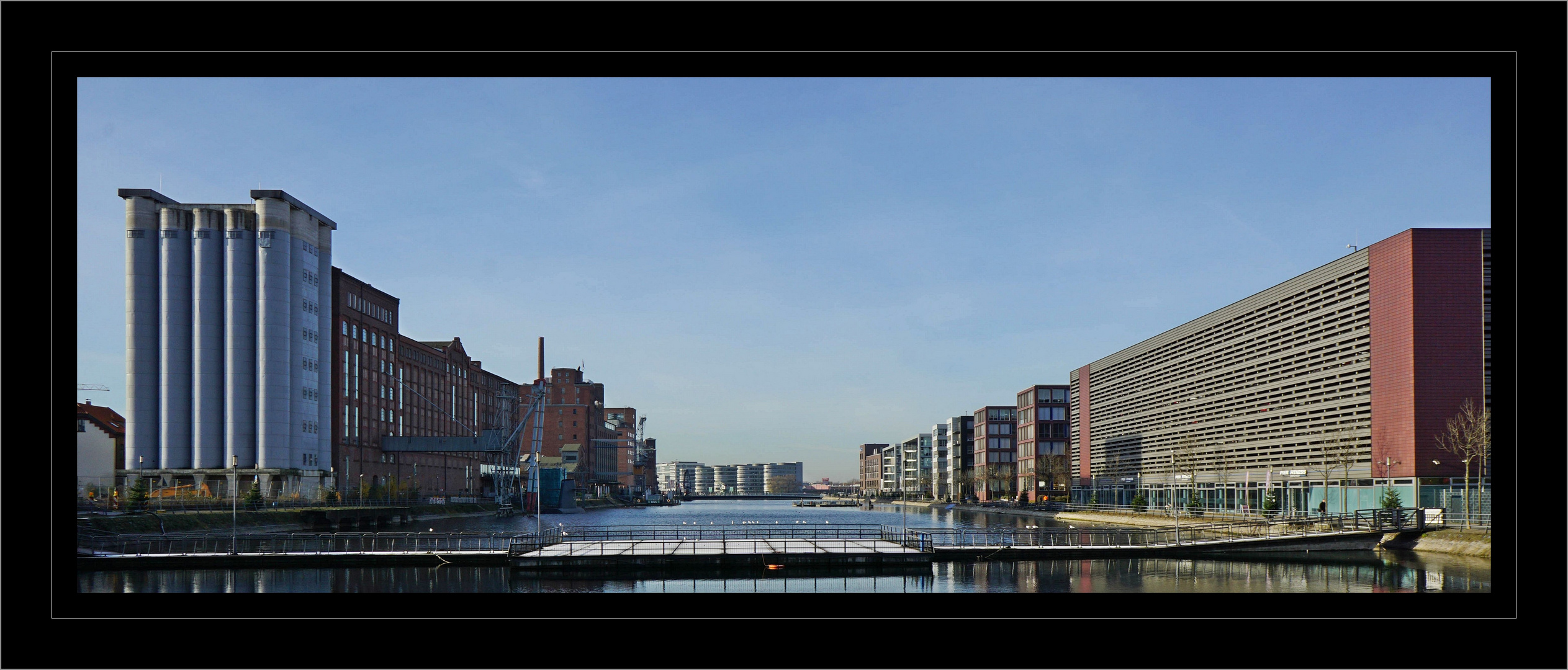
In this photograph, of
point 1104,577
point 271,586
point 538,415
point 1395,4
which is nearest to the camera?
point 1395,4

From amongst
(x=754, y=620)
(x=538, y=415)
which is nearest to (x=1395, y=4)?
(x=754, y=620)

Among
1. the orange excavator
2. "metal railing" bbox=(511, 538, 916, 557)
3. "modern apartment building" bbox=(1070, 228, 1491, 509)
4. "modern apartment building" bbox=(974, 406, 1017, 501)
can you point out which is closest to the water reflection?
"metal railing" bbox=(511, 538, 916, 557)

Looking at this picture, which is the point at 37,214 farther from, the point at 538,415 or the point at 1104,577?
the point at 538,415

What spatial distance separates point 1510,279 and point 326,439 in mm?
99468

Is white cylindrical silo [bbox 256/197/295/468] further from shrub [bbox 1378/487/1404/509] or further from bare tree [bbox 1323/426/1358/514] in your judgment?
shrub [bbox 1378/487/1404/509]

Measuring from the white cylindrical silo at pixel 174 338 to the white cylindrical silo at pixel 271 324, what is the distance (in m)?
4.77

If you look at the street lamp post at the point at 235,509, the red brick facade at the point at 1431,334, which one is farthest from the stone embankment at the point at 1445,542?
the street lamp post at the point at 235,509

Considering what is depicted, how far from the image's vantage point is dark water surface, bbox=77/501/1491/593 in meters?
37.7

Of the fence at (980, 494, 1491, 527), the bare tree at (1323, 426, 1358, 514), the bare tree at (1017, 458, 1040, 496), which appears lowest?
the bare tree at (1017, 458, 1040, 496)

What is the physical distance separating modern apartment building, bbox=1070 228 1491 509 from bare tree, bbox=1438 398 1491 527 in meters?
0.48

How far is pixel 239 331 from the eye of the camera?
8838 cm

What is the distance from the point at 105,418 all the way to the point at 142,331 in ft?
37.2

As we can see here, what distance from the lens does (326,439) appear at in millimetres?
98750

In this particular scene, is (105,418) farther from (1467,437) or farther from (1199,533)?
(1467,437)
